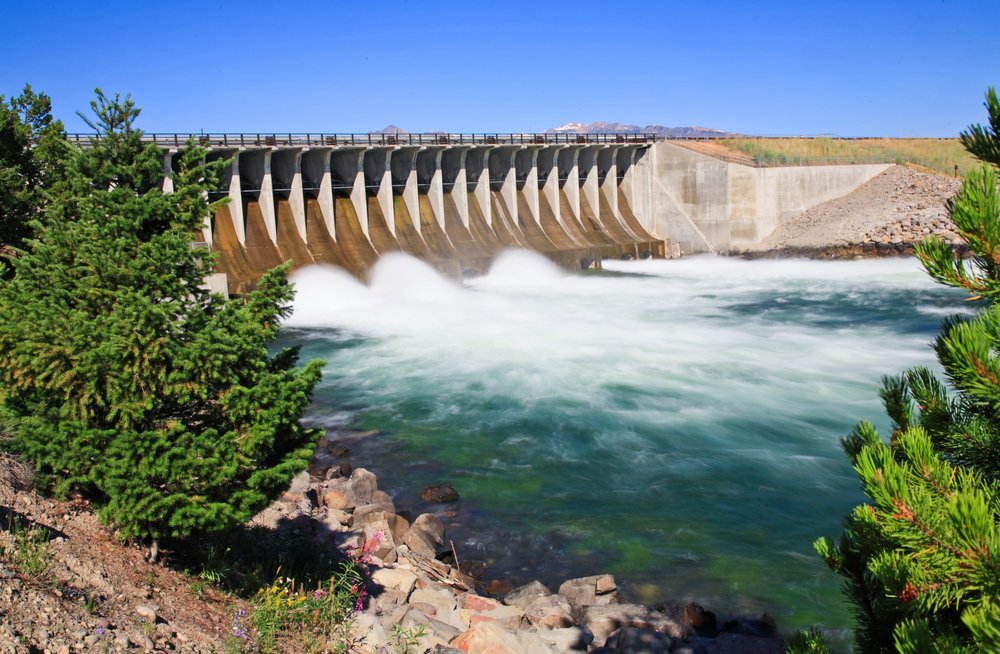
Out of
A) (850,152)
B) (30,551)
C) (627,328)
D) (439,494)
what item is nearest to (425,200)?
(627,328)

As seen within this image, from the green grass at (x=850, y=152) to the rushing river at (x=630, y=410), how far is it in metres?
13.5

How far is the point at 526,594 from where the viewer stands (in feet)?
36.2

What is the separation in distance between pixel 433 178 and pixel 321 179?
623 cm

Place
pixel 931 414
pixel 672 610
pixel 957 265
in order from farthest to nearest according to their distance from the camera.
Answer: pixel 672 610 < pixel 931 414 < pixel 957 265

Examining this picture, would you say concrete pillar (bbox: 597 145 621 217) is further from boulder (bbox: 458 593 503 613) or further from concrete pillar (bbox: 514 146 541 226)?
boulder (bbox: 458 593 503 613)

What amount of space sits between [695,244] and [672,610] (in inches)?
1533

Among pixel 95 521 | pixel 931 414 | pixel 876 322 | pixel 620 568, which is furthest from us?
pixel 876 322

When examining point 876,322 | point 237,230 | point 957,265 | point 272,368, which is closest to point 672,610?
point 272,368

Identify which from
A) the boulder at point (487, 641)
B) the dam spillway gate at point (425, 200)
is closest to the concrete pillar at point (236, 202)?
the dam spillway gate at point (425, 200)

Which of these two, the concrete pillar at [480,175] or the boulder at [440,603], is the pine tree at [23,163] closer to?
the boulder at [440,603]

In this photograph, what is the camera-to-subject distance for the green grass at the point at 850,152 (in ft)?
165

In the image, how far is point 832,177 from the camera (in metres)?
48.7

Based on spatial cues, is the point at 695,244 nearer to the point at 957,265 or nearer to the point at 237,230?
the point at 237,230

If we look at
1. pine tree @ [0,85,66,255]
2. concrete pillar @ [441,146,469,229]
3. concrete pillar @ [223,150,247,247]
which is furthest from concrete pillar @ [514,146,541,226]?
pine tree @ [0,85,66,255]
